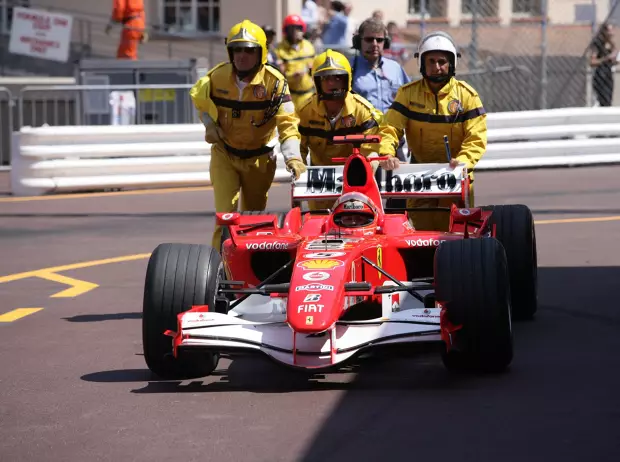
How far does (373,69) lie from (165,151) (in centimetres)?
656

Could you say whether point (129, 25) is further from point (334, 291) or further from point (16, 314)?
point (334, 291)

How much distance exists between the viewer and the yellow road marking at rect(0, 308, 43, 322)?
32.4 ft

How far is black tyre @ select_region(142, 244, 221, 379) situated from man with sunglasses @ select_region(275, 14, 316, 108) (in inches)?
448

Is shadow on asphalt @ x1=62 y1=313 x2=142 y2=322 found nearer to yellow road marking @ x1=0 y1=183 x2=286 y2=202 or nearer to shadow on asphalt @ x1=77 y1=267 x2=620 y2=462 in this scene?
shadow on asphalt @ x1=77 y1=267 x2=620 y2=462

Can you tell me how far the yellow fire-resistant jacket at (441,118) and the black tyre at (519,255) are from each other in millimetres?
946

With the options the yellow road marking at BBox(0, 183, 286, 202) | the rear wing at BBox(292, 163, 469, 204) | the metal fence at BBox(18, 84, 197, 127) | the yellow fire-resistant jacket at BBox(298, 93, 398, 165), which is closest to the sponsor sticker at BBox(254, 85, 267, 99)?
the yellow fire-resistant jacket at BBox(298, 93, 398, 165)

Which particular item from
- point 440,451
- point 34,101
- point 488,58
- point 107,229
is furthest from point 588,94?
point 440,451

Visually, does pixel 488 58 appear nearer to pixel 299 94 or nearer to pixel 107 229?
pixel 299 94

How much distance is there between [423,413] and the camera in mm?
6797

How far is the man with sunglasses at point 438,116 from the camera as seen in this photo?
401 inches

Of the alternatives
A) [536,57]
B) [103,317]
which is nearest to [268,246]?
[103,317]

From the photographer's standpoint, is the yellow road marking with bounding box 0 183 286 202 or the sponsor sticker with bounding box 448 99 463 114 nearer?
the sponsor sticker with bounding box 448 99 463 114

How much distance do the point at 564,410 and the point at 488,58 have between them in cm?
1593

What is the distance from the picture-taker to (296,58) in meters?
19.4
